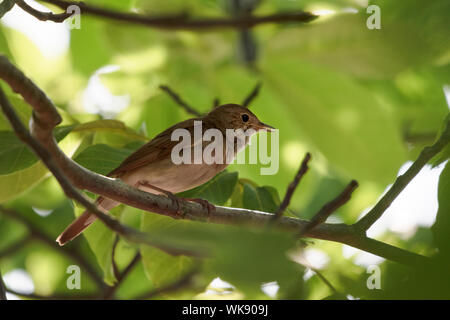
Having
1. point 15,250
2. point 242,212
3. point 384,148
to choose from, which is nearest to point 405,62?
point 384,148

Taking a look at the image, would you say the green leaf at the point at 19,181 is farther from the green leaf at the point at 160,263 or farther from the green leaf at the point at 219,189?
the green leaf at the point at 219,189

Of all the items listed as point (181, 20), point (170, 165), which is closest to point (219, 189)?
point (170, 165)

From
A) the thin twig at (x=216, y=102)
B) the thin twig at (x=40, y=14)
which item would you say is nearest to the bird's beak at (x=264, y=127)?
the thin twig at (x=216, y=102)

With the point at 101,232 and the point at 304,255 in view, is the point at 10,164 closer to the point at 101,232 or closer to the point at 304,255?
the point at 101,232

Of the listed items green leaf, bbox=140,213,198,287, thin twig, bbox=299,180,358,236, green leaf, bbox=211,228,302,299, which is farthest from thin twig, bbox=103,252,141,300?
green leaf, bbox=211,228,302,299

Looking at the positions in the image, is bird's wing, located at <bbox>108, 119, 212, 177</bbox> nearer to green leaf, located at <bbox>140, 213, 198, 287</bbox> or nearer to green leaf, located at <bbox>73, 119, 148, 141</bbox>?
green leaf, located at <bbox>73, 119, 148, 141</bbox>

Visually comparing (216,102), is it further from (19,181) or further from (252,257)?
(252,257)
